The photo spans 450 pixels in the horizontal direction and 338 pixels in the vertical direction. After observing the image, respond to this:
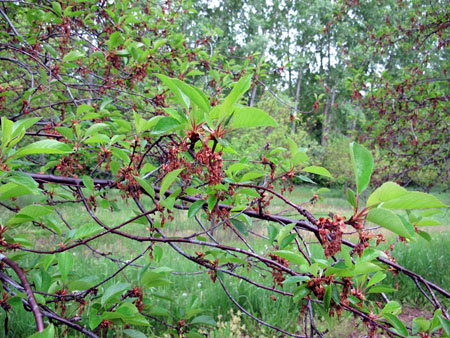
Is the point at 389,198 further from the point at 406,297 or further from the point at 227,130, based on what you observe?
the point at 406,297

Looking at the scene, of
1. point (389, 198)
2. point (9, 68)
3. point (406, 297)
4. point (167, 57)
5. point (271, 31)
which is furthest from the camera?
point (271, 31)

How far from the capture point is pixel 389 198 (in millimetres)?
645

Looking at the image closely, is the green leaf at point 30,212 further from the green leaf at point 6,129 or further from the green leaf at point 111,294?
the green leaf at point 111,294

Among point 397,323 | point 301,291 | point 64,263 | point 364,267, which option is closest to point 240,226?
point 301,291

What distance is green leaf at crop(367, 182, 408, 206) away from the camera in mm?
625

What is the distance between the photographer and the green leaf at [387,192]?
62 cm

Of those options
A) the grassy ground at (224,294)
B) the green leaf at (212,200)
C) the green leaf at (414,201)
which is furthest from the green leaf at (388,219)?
the grassy ground at (224,294)

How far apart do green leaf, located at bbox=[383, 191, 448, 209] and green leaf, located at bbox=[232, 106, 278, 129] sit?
28 centimetres

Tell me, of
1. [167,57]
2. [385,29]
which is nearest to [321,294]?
[167,57]

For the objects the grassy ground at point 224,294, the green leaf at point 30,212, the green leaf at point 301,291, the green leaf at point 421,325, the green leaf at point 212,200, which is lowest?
the grassy ground at point 224,294

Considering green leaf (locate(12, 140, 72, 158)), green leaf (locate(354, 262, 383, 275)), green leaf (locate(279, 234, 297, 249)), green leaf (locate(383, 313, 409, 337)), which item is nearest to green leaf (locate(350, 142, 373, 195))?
green leaf (locate(354, 262, 383, 275))

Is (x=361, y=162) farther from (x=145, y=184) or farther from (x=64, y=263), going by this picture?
(x=64, y=263)

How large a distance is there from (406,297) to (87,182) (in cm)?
382

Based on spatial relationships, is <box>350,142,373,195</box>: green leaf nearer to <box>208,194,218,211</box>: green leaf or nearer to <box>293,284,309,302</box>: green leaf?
<box>293,284,309,302</box>: green leaf
